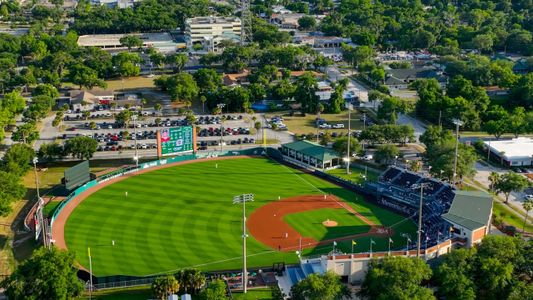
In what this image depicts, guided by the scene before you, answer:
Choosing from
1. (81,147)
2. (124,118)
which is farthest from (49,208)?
(124,118)

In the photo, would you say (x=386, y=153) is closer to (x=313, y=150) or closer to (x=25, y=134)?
(x=313, y=150)

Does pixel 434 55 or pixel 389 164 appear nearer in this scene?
pixel 389 164

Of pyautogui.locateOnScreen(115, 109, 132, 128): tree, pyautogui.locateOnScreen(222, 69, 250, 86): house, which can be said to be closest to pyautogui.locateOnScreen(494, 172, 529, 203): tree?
pyautogui.locateOnScreen(115, 109, 132, 128): tree

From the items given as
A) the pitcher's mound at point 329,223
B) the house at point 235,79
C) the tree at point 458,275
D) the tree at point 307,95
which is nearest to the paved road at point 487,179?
the pitcher's mound at point 329,223

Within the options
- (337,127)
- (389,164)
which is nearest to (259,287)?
(389,164)

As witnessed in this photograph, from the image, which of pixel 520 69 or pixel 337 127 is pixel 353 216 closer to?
pixel 337 127

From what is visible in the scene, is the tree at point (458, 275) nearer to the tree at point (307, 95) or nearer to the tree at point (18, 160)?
the tree at point (18, 160)
